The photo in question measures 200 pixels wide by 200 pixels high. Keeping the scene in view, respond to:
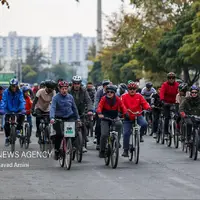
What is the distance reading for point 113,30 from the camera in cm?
8550

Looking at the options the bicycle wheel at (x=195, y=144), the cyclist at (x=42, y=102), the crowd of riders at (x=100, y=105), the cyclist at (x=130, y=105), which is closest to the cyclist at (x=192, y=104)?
the crowd of riders at (x=100, y=105)

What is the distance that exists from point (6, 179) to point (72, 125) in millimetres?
2260

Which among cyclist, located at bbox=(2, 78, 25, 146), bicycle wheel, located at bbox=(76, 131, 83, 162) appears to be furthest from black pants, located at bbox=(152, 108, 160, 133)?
bicycle wheel, located at bbox=(76, 131, 83, 162)

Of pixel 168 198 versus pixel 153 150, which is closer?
pixel 168 198

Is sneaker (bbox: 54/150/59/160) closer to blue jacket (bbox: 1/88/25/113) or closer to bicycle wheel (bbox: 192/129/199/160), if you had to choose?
bicycle wheel (bbox: 192/129/199/160)

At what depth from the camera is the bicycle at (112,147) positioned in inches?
684

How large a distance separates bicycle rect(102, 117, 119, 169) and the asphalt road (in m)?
0.17

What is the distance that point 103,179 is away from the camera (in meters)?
15.4

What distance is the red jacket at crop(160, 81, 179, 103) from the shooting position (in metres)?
24.1

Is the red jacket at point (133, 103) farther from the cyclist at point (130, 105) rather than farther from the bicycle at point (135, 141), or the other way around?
the bicycle at point (135, 141)

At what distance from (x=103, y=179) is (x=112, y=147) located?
2250 millimetres

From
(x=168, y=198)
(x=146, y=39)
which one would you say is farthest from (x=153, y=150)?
(x=146, y=39)

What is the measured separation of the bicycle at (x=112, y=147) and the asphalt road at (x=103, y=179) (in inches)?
→ 6.6

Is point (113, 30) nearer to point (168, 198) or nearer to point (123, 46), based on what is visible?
point (123, 46)
